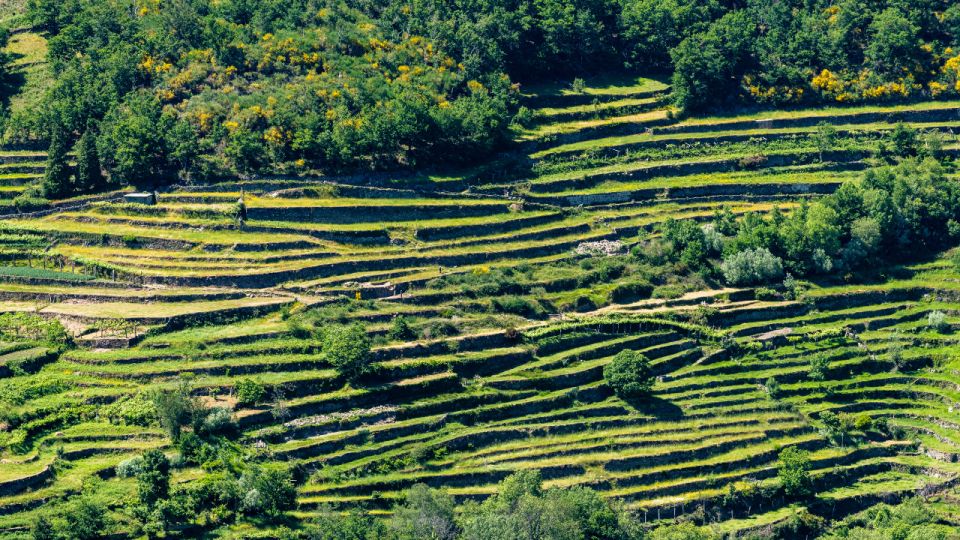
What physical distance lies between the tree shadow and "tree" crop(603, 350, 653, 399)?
1.20ft

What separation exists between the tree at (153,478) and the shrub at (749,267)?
3264cm

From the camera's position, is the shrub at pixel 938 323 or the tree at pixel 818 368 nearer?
the tree at pixel 818 368

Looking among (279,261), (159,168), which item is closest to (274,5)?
(159,168)

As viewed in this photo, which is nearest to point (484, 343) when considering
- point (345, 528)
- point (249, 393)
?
point (249, 393)

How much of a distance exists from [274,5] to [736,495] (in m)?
44.2

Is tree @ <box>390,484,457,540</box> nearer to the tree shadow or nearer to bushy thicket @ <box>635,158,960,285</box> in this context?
the tree shadow

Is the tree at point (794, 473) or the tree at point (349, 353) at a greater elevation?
the tree at point (349, 353)

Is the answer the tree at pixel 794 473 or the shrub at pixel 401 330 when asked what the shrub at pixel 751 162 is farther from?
the shrub at pixel 401 330

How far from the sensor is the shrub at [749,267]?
284 ft

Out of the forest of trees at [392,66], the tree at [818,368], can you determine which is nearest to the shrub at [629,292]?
the tree at [818,368]

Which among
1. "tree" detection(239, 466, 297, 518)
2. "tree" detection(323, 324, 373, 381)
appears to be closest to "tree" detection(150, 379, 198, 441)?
"tree" detection(239, 466, 297, 518)

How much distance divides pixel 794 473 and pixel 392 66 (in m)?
36.4

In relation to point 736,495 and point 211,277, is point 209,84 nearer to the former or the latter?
point 211,277

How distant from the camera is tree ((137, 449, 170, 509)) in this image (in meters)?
69.2
